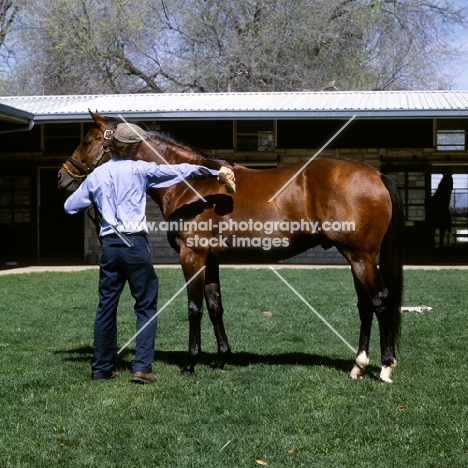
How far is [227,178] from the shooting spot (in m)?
5.95

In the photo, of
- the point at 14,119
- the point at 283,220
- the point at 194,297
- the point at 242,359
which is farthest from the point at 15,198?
the point at 283,220

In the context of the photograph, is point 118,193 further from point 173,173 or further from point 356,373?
point 356,373

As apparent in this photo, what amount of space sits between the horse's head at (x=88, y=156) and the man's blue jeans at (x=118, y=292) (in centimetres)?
82

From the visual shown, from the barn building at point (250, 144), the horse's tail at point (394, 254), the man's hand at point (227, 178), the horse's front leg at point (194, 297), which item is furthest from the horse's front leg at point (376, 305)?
the barn building at point (250, 144)

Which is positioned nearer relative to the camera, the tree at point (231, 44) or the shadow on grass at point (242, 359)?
the shadow on grass at point (242, 359)

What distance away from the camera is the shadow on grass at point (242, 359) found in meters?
6.68

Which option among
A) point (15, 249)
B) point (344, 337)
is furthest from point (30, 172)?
point (344, 337)

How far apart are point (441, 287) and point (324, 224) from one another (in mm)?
7496

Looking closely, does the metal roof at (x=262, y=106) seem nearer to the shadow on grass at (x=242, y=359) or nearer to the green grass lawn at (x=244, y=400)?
the green grass lawn at (x=244, y=400)

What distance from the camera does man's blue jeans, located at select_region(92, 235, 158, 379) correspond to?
5.98m

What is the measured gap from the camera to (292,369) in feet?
21.0

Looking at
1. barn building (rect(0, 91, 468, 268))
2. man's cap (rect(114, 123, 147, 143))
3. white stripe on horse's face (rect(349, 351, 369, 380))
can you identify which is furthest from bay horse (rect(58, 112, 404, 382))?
barn building (rect(0, 91, 468, 268))

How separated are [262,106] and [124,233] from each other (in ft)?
42.6

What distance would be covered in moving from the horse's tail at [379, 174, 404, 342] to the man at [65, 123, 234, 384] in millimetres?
1383
